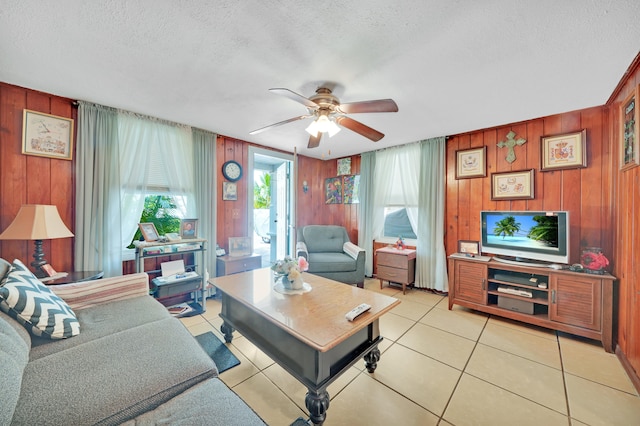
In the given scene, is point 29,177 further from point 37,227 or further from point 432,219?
point 432,219

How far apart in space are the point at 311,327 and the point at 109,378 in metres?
0.96

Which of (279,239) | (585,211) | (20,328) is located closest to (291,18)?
(20,328)

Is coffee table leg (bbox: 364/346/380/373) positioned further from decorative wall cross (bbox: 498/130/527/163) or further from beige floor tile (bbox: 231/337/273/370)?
decorative wall cross (bbox: 498/130/527/163)

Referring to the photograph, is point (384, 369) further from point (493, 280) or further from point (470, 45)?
point (470, 45)

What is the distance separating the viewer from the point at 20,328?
1232mm

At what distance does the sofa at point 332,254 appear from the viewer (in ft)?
11.7

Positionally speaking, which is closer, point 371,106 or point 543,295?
point 371,106

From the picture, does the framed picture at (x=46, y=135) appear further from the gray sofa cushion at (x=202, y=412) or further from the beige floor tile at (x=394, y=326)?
the beige floor tile at (x=394, y=326)

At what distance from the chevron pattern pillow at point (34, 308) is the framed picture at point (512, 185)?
418 centimetres

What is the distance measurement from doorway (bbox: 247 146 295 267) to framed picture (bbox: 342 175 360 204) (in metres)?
1.05

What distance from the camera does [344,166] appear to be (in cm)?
477

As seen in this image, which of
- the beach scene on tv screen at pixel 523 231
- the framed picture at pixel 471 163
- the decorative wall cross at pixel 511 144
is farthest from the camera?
the framed picture at pixel 471 163

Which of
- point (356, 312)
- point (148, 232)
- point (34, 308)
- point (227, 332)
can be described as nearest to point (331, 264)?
point (227, 332)

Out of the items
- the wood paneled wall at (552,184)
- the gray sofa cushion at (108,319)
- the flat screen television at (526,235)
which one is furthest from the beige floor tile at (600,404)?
the gray sofa cushion at (108,319)
